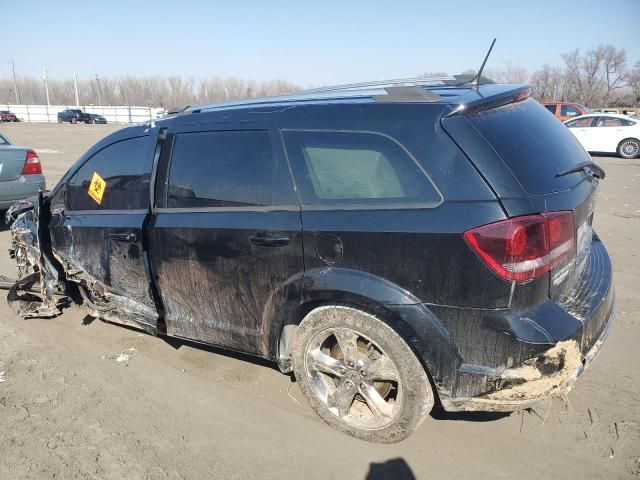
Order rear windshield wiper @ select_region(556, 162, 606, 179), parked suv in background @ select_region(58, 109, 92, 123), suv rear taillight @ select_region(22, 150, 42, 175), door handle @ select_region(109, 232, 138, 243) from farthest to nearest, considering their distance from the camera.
Answer: parked suv in background @ select_region(58, 109, 92, 123), suv rear taillight @ select_region(22, 150, 42, 175), door handle @ select_region(109, 232, 138, 243), rear windshield wiper @ select_region(556, 162, 606, 179)

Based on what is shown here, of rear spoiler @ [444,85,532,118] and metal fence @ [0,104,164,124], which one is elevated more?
rear spoiler @ [444,85,532,118]

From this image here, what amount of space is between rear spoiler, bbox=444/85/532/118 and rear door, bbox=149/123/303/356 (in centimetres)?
98

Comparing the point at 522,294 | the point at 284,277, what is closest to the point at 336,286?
the point at 284,277

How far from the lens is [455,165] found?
2293mm

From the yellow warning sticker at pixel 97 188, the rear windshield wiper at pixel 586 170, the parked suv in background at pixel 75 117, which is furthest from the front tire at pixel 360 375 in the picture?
the parked suv in background at pixel 75 117

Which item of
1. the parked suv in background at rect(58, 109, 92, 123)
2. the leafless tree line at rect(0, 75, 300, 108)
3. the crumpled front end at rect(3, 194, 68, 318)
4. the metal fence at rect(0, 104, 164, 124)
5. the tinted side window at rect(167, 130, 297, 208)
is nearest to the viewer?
the tinted side window at rect(167, 130, 297, 208)

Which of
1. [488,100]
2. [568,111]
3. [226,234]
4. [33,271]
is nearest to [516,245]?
[488,100]

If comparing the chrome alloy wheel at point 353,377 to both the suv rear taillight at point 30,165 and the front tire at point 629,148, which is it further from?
the front tire at point 629,148

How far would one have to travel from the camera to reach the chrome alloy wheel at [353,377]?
2600mm

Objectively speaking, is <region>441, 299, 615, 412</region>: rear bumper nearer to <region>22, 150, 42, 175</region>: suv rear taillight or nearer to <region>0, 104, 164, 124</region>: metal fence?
<region>22, 150, 42, 175</region>: suv rear taillight

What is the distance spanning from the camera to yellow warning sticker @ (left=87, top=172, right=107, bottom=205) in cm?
373

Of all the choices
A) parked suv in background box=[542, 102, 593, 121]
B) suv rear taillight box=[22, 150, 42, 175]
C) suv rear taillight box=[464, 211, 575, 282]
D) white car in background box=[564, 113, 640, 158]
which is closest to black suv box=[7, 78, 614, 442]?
suv rear taillight box=[464, 211, 575, 282]

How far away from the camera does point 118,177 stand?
11.9 ft

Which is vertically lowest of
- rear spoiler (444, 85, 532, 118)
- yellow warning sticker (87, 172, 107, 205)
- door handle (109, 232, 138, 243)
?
door handle (109, 232, 138, 243)
